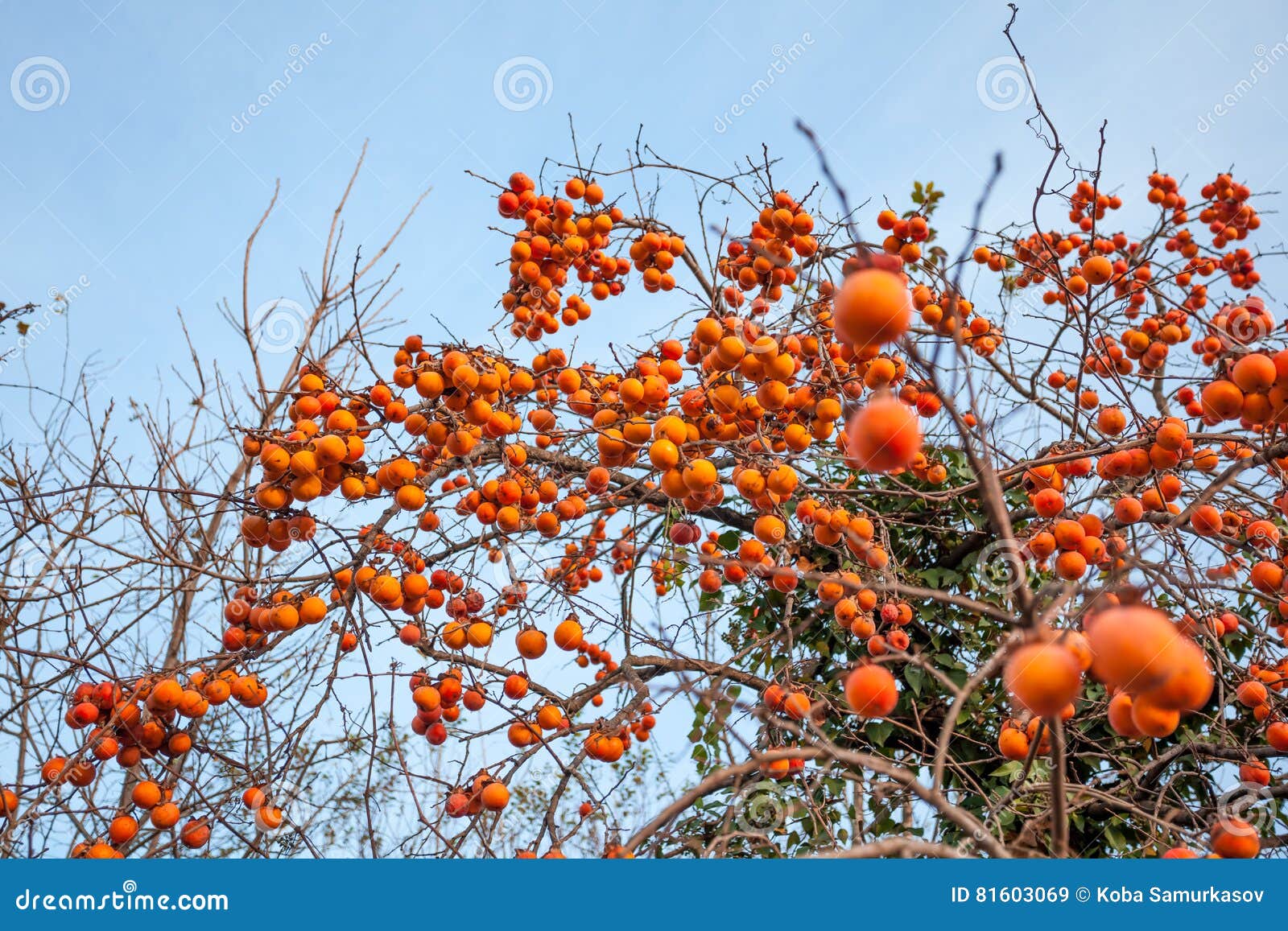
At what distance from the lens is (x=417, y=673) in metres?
2.74

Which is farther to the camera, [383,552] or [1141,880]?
[383,552]

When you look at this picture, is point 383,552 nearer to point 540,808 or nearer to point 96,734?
point 96,734

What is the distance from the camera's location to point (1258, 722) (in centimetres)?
304

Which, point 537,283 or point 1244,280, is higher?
point 1244,280

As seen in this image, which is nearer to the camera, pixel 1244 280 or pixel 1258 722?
pixel 1258 722

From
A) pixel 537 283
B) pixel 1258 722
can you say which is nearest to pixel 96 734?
pixel 537 283

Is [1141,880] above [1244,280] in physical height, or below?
below

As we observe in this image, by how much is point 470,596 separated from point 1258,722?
9.47 feet

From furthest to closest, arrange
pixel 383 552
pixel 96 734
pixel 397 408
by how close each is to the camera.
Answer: pixel 383 552 → pixel 397 408 → pixel 96 734

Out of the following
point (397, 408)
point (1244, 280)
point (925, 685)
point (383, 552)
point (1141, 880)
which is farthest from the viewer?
point (1244, 280)

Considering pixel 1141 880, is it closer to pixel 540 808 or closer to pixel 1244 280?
pixel 1244 280

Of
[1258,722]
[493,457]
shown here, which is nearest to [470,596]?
[493,457]

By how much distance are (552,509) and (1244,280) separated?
4321 mm

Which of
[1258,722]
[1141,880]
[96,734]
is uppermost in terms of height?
[96,734]
